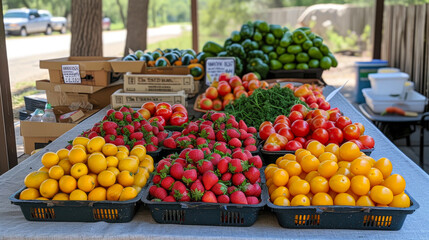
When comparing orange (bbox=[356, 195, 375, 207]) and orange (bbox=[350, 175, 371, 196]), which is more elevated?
orange (bbox=[350, 175, 371, 196])

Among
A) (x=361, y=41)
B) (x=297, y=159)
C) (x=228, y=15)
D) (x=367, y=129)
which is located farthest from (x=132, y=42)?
(x=361, y=41)

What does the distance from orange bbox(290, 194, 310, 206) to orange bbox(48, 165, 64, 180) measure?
3.32 feet

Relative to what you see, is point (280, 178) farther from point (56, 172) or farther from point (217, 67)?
point (217, 67)

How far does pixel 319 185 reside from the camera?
1801 millimetres

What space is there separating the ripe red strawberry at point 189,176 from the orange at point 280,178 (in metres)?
0.36

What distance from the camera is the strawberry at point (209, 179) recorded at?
1.74m

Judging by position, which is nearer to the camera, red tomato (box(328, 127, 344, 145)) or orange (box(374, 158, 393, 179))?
orange (box(374, 158, 393, 179))

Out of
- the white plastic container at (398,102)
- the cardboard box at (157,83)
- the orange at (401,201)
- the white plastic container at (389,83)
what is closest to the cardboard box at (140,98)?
the cardboard box at (157,83)

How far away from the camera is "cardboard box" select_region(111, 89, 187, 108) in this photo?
3.76m

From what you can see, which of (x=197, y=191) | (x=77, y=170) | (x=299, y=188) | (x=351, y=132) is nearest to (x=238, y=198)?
(x=197, y=191)

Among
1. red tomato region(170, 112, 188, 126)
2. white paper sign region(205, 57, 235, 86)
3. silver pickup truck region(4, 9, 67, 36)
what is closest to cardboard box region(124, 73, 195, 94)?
white paper sign region(205, 57, 235, 86)

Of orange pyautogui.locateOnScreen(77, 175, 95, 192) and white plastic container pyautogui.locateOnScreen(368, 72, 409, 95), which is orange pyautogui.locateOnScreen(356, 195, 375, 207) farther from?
white plastic container pyautogui.locateOnScreen(368, 72, 409, 95)

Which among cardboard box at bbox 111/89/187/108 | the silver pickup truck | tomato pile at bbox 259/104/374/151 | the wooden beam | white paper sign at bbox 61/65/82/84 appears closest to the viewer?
tomato pile at bbox 259/104/374/151

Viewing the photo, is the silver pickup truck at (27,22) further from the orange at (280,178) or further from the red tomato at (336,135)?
the orange at (280,178)
